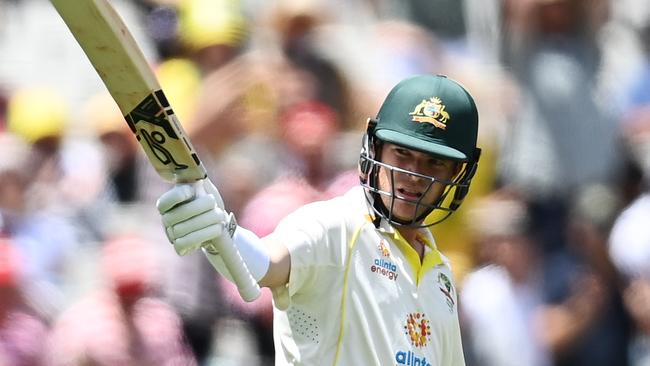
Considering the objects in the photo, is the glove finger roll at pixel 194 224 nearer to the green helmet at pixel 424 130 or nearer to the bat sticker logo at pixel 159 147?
the bat sticker logo at pixel 159 147

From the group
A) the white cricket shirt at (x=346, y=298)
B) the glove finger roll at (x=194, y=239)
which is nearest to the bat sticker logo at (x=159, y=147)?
the glove finger roll at (x=194, y=239)

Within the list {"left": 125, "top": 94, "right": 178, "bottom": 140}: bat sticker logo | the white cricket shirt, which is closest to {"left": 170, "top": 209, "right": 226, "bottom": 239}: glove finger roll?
{"left": 125, "top": 94, "right": 178, "bottom": 140}: bat sticker logo

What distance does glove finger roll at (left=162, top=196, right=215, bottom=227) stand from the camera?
3896 mm

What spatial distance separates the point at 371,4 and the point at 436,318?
3.65 metres

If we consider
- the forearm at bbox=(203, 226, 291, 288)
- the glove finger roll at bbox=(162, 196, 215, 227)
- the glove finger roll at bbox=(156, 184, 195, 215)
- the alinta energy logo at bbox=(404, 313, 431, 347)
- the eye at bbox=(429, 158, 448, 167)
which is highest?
the glove finger roll at bbox=(156, 184, 195, 215)

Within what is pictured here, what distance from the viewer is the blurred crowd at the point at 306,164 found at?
251 inches

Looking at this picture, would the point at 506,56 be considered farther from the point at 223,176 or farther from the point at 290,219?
the point at 290,219

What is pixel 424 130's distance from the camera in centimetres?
465

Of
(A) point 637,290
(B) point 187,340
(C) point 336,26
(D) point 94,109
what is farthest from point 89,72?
(A) point 637,290

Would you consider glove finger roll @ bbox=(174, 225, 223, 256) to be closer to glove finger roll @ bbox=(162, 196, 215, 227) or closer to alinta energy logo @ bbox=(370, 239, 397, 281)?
glove finger roll @ bbox=(162, 196, 215, 227)

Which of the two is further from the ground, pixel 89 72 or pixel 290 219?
pixel 290 219

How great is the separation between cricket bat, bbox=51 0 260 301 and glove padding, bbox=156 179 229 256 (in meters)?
0.07

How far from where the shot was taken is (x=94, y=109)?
7.32 meters

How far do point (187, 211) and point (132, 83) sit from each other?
37 cm
